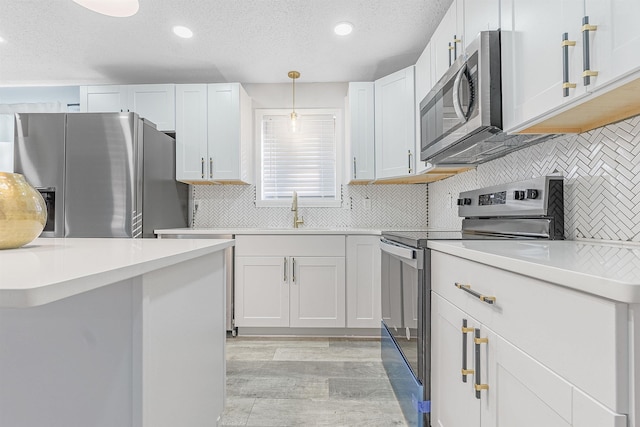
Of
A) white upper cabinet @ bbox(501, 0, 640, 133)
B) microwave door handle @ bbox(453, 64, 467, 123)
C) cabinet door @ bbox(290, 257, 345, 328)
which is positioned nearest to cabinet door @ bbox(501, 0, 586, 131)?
white upper cabinet @ bbox(501, 0, 640, 133)

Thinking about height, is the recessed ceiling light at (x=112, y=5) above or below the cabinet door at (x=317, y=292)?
above

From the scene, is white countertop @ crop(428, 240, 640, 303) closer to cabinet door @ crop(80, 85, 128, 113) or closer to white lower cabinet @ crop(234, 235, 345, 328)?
white lower cabinet @ crop(234, 235, 345, 328)

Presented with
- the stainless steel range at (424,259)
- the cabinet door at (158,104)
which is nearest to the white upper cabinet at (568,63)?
the stainless steel range at (424,259)

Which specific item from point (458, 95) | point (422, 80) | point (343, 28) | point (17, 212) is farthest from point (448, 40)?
point (17, 212)

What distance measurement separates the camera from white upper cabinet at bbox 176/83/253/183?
→ 3184 millimetres

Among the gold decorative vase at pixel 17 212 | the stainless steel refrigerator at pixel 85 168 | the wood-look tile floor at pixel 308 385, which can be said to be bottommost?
the wood-look tile floor at pixel 308 385

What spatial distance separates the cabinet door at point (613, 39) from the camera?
2.66 feet

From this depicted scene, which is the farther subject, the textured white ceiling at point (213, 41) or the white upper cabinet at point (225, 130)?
the white upper cabinet at point (225, 130)

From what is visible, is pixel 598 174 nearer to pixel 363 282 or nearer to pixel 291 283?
pixel 363 282

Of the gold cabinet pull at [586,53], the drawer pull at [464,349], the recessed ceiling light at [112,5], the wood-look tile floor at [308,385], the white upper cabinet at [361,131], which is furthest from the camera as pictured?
the white upper cabinet at [361,131]

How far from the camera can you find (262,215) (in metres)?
3.56

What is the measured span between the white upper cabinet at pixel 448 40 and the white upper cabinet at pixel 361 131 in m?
0.90

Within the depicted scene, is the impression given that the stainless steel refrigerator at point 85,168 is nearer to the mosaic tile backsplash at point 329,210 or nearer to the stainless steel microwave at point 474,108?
the mosaic tile backsplash at point 329,210

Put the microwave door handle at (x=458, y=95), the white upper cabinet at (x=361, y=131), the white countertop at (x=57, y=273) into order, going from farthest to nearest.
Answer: the white upper cabinet at (x=361, y=131)
the microwave door handle at (x=458, y=95)
the white countertop at (x=57, y=273)
